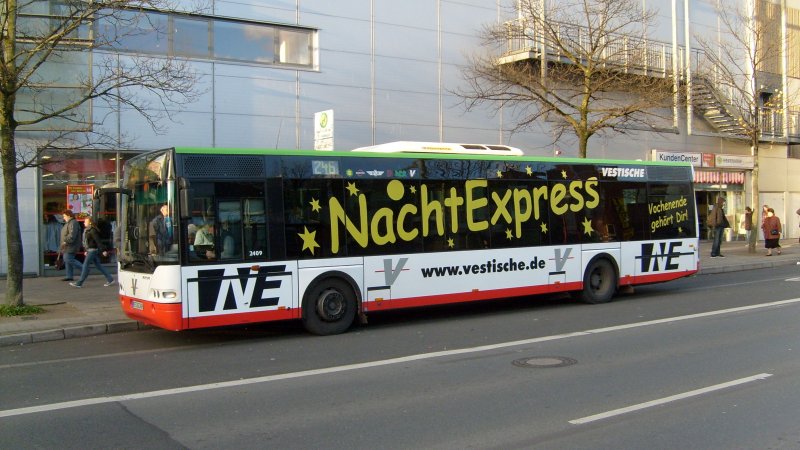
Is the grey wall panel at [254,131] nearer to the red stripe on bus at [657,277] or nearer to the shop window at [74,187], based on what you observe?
the shop window at [74,187]

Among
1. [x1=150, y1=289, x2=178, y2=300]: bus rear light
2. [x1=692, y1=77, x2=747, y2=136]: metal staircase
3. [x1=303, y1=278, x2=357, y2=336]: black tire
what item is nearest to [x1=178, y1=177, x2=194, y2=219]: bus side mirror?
[x1=150, y1=289, x2=178, y2=300]: bus rear light

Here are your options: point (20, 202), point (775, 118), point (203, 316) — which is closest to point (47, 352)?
point (203, 316)

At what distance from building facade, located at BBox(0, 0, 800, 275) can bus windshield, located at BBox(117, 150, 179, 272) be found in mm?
6346

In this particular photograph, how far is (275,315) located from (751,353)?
6.50m

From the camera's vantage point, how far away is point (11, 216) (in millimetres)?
11828

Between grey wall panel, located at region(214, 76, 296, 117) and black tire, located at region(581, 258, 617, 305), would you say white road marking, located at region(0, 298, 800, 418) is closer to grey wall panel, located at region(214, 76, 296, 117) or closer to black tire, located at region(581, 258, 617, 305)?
black tire, located at region(581, 258, 617, 305)

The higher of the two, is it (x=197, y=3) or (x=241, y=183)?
(x=197, y=3)

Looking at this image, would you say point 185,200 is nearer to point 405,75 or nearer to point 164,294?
point 164,294

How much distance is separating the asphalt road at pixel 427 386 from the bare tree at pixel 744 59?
60.4 feet

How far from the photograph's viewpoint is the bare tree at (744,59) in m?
27.1

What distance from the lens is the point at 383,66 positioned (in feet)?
69.1

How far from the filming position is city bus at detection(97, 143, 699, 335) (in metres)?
9.54

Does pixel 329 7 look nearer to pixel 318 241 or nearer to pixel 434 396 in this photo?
pixel 318 241

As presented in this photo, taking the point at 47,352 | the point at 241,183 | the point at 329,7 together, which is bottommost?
the point at 47,352
